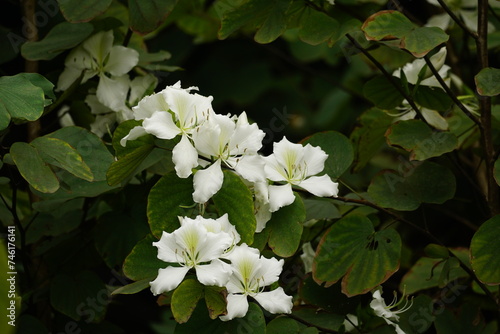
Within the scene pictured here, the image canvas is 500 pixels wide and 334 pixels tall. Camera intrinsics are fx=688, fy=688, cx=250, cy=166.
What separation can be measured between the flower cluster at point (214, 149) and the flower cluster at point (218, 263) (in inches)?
1.7

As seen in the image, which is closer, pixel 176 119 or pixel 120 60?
pixel 176 119

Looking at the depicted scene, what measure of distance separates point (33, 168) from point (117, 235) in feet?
0.75

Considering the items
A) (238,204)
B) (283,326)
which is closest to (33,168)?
(238,204)

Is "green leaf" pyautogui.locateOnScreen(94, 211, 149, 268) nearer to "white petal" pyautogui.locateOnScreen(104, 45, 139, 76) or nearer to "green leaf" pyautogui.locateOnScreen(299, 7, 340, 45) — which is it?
"white petal" pyautogui.locateOnScreen(104, 45, 139, 76)

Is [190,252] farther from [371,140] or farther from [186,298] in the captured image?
[371,140]

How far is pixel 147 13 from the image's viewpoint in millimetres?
1003

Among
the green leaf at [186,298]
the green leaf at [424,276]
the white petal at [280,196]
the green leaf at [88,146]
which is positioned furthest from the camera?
the green leaf at [424,276]

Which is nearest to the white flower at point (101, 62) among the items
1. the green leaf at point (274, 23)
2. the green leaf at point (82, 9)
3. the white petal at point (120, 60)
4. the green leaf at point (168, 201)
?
the white petal at point (120, 60)

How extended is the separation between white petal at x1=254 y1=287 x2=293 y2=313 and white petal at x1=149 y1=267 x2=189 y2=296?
0.34 ft

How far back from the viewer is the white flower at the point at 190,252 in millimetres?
735

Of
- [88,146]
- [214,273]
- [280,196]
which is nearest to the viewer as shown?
[214,273]

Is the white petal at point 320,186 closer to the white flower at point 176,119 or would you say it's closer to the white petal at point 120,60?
the white flower at point 176,119

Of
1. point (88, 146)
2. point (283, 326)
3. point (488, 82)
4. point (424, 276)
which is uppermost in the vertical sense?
point (488, 82)

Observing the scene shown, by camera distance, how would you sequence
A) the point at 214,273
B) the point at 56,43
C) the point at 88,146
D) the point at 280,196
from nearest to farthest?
the point at 214,273 < the point at 280,196 < the point at 88,146 < the point at 56,43
